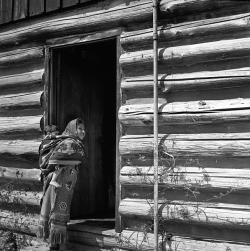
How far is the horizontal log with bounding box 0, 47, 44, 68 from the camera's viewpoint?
22.7ft

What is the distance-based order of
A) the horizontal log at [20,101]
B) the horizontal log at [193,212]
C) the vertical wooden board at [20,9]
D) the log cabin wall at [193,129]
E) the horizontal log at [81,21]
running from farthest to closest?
1. the vertical wooden board at [20,9]
2. the horizontal log at [20,101]
3. the horizontal log at [81,21]
4. the log cabin wall at [193,129]
5. the horizontal log at [193,212]

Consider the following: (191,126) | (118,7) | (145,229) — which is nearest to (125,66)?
(118,7)

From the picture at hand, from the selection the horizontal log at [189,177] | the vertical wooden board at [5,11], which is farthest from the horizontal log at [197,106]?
the vertical wooden board at [5,11]

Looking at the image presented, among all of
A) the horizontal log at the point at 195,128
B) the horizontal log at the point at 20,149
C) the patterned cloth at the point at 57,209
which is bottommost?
the patterned cloth at the point at 57,209

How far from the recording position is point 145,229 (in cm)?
549

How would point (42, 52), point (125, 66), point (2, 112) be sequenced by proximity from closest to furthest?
point (125, 66) < point (42, 52) < point (2, 112)

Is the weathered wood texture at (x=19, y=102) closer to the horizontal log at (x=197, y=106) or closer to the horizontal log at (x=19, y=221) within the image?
the horizontal log at (x=19, y=221)

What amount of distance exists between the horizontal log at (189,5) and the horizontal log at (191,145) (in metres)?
1.56

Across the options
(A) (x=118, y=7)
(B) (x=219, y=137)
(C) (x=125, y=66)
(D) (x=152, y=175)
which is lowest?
(D) (x=152, y=175)

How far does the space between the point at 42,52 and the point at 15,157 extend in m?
1.77

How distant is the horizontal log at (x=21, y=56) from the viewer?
6.93m

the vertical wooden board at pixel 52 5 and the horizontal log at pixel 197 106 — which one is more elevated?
the vertical wooden board at pixel 52 5

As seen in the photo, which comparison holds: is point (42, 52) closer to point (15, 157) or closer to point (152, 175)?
point (15, 157)

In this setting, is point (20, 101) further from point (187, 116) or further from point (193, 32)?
point (193, 32)
